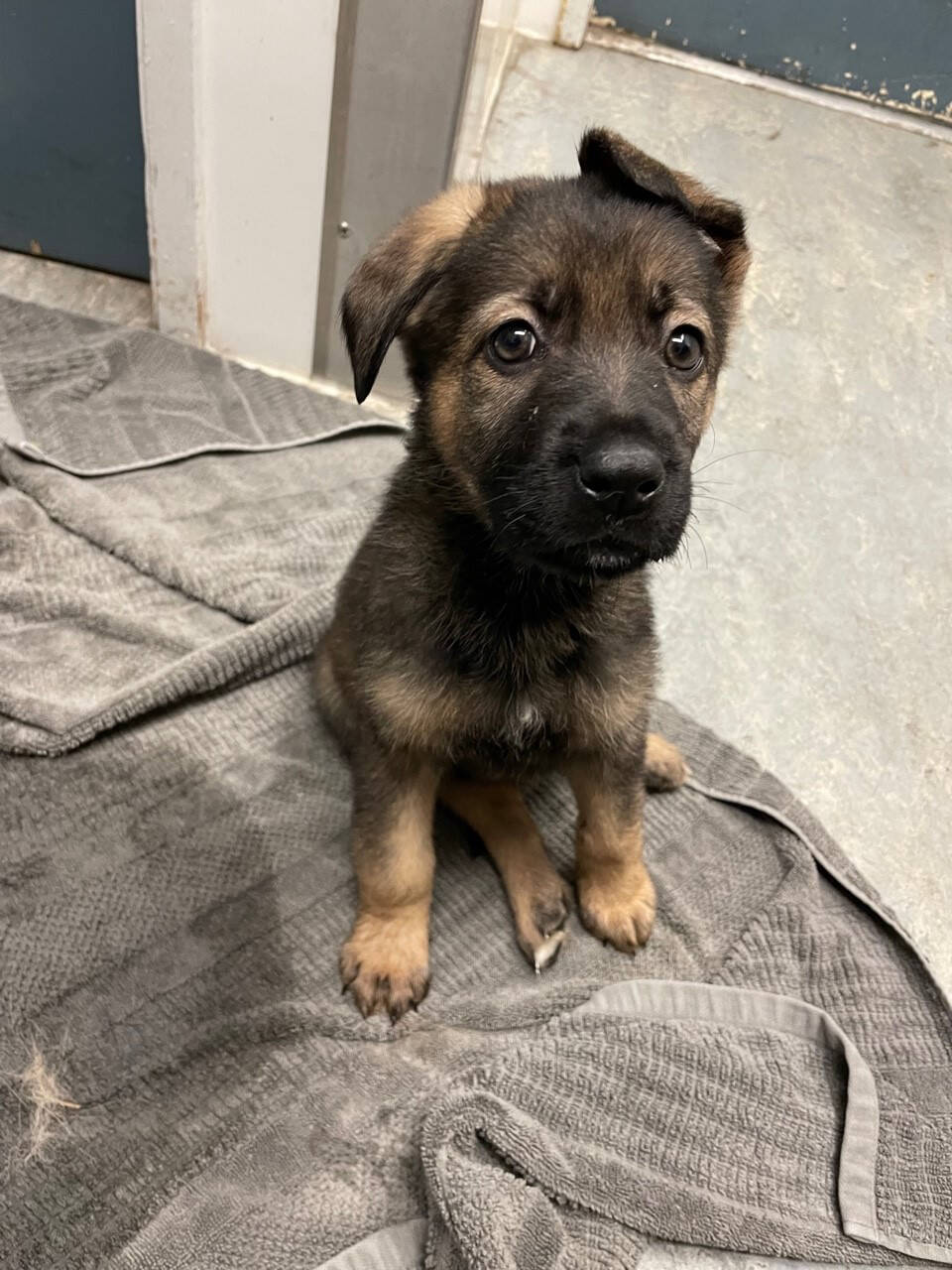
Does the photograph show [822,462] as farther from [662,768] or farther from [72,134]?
[72,134]

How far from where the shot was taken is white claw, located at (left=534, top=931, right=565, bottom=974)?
87.8 inches

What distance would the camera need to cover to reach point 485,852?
2.44 m

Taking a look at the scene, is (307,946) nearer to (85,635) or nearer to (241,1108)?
(241,1108)

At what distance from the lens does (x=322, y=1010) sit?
6.91ft

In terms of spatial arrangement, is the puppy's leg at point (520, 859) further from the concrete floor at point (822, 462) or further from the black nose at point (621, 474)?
the black nose at point (621, 474)

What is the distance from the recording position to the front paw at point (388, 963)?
7.01 ft

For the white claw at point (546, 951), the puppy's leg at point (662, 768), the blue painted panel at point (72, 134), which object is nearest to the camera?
the white claw at point (546, 951)

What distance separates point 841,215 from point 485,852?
12.5 feet

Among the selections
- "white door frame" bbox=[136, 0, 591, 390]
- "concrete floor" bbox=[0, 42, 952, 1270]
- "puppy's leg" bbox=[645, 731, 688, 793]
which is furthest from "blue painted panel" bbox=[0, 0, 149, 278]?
"puppy's leg" bbox=[645, 731, 688, 793]

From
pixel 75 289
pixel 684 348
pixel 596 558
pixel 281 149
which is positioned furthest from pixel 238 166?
pixel 596 558

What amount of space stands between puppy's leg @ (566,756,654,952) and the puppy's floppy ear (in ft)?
3.27

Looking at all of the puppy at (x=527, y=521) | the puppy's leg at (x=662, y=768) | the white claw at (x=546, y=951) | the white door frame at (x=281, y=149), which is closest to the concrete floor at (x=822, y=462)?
the puppy's leg at (x=662, y=768)

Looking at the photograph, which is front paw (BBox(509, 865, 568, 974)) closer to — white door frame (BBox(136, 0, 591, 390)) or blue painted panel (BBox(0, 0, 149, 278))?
white door frame (BBox(136, 0, 591, 390))

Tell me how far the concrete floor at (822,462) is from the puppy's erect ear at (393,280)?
5.40 ft
